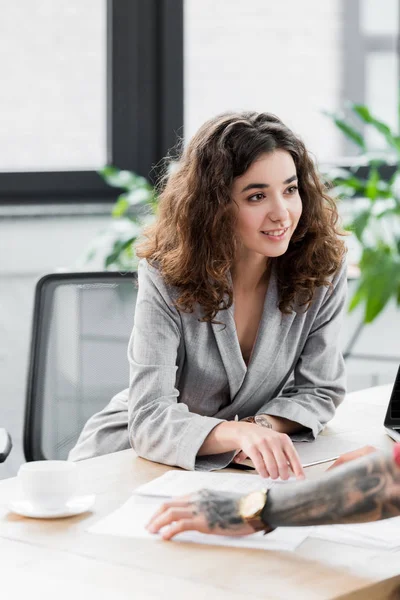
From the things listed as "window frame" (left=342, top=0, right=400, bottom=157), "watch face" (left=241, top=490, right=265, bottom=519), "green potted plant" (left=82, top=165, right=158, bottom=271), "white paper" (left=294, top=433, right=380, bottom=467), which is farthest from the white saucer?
"window frame" (left=342, top=0, right=400, bottom=157)

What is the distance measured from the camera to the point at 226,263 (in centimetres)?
184

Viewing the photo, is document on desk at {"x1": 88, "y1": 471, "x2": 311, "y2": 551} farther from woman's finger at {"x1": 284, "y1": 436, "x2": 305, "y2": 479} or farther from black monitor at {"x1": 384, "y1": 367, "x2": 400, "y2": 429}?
black monitor at {"x1": 384, "y1": 367, "x2": 400, "y2": 429}

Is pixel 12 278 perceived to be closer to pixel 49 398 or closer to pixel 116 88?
pixel 116 88

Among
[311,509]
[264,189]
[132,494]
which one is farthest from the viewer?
[264,189]

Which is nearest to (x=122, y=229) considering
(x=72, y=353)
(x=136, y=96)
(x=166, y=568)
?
(x=136, y=96)

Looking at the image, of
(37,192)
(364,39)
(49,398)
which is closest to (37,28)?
(37,192)

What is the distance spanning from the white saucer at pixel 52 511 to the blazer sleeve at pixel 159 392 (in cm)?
26

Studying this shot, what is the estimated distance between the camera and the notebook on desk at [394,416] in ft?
5.93

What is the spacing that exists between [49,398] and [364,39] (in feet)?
9.48

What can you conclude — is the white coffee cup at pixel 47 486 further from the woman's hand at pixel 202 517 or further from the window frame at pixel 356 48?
the window frame at pixel 356 48

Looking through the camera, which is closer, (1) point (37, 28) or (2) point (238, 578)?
(2) point (238, 578)

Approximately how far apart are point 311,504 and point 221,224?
0.72m

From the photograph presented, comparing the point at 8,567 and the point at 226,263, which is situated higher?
the point at 226,263

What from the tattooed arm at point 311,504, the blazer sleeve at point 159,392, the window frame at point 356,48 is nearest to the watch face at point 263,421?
the blazer sleeve at point 159,392
